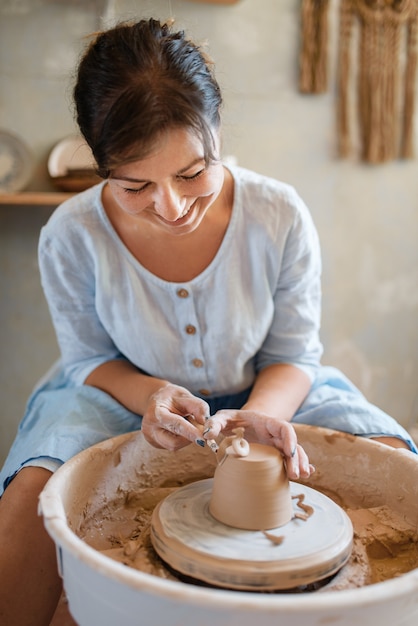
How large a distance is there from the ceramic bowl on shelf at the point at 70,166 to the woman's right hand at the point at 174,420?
3.77 feet

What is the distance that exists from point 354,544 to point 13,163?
1782mm

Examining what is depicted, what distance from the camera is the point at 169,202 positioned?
3.63 ft

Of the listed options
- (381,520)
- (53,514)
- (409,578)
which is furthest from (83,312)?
(409,578)

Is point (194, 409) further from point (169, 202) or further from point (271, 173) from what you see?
point (271, 173)

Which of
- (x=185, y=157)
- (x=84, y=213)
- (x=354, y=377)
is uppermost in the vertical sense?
(x=185, y=157)

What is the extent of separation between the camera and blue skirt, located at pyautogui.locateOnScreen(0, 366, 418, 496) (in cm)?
122

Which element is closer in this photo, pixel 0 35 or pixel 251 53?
pixel 0 35

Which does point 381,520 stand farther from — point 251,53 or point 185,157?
point 251,53

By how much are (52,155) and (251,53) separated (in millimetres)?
862

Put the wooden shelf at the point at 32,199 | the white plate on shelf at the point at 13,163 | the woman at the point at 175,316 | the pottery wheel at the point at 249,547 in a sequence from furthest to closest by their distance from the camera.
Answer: the white plate on shelf at the point at 13,163, the wooden shelf at the point at 32,199, the woman at the point at 175,316, the pottery wheel at the point at 249,547

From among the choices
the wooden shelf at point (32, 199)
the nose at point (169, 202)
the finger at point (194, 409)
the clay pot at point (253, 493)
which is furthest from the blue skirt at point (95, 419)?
the wooden shelf at point (32, 199)

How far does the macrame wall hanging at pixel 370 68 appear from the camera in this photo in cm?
243

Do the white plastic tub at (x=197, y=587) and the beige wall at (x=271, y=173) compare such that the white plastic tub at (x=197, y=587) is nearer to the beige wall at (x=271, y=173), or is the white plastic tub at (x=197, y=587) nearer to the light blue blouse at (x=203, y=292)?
the light blue blouse at (x=203, y=292)

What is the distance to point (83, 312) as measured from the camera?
151 centimetres
